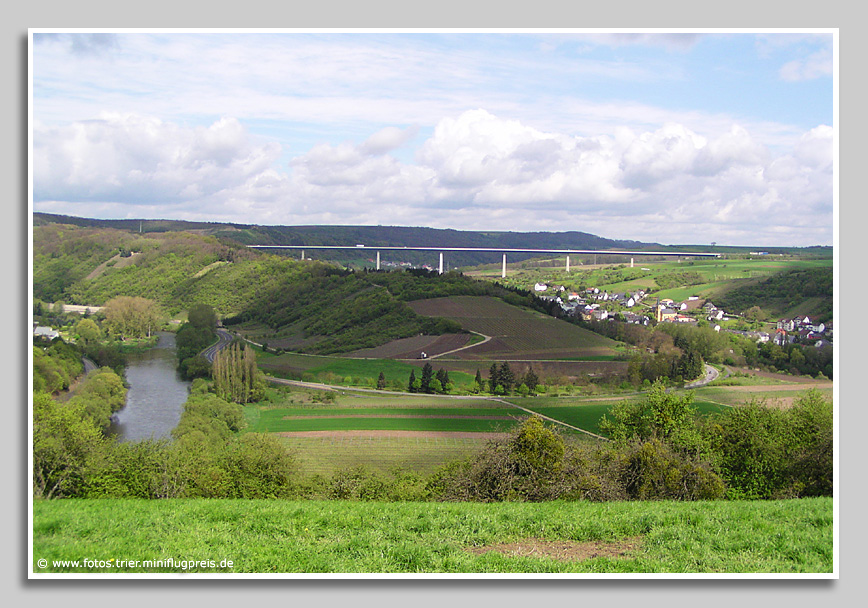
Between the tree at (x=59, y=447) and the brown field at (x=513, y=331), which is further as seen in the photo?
the brown field at (x=513, y=331)

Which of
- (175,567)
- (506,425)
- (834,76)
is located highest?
(834,76)

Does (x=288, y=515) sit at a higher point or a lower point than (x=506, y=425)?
higher

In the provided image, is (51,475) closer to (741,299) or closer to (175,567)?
(175,567)

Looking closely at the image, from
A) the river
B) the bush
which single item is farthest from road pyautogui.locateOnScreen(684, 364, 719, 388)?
the river

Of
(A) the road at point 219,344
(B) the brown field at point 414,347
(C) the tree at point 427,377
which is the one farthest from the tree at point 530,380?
(A) the road at point 219,344

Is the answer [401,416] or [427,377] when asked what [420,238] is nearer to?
[427,377]

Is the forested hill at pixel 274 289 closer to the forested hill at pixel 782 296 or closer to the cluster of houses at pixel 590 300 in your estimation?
the cluster of houses at pixel 590 300

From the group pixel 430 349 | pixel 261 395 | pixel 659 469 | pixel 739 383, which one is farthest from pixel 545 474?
pixel 430 349
